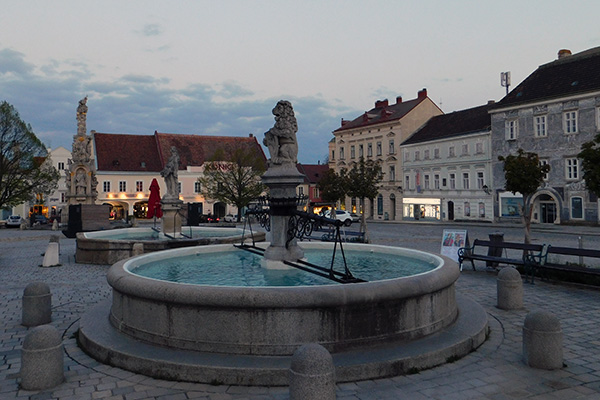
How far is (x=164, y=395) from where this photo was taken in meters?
5.01

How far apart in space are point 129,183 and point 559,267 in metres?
53.4

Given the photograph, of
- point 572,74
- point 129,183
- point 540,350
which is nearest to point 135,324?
point 540,350

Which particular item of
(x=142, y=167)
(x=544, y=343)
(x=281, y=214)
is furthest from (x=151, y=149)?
(x=544, y=343)

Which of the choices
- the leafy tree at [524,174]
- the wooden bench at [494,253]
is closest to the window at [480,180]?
the leafy tree at [524,174]

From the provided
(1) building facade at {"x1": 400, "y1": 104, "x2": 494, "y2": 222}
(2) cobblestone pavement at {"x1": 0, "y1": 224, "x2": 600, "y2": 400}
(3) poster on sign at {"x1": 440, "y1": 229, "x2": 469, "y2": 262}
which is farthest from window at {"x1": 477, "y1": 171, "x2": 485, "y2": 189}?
(2) cobblestone pavement at {"x1": 0, "y1": 224, "x2": 600, "y2": 400}

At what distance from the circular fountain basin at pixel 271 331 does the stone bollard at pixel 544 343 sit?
2.69 feet

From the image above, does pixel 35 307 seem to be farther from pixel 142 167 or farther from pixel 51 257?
pixel 142 167

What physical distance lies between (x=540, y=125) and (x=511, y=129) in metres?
2.78

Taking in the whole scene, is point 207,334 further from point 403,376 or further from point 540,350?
point 540,350

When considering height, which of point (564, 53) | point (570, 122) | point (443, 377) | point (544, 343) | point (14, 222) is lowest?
point (443, 377)

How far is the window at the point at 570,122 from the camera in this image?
3616cm

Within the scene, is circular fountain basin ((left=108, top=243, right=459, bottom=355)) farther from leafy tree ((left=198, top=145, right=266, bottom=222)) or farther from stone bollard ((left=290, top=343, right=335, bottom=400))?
leafy tree ((left=198, top=145, right=266, bottom=222))

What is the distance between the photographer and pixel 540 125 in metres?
38.7

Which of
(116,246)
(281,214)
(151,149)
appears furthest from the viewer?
(151,149)
